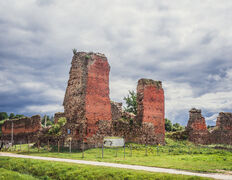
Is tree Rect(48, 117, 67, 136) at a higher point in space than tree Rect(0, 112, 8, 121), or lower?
lower

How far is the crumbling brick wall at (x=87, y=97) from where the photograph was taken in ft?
72.8

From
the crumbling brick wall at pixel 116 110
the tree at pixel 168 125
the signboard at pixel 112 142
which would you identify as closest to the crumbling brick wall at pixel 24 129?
the crumbling brick wall at pixel 116 110

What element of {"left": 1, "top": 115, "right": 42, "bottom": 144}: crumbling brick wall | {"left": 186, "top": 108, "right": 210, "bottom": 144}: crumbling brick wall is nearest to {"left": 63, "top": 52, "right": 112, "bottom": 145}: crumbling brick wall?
{"left": 186, "top": 108, "right": 210, "bottom": 144}: crumbling brick wall

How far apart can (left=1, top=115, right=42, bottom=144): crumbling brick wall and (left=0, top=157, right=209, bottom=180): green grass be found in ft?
67.3

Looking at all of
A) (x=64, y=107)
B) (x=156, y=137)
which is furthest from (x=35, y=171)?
(x=156, y=137)

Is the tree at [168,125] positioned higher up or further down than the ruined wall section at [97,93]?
further down

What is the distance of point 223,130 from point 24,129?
30.1m

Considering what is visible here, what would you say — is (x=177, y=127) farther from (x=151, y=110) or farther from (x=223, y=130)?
(x=151, y=110)

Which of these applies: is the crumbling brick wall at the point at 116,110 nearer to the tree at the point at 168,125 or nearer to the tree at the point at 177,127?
the tree at the point at 168,125

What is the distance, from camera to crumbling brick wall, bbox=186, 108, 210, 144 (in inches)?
1199

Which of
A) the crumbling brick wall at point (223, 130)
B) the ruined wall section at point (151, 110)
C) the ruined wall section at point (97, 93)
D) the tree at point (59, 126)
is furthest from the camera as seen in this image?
the crumbling brick wall at point (223, 130)

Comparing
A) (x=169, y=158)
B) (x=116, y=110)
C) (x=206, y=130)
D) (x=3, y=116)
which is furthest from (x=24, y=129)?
(x=3, y=116)

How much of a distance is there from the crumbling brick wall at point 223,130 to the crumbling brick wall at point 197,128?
1501 millimetres

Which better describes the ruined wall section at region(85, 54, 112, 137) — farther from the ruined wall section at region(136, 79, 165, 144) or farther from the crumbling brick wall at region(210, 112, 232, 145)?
the crumbling brick wall at region(210, 112, 232, 145)
